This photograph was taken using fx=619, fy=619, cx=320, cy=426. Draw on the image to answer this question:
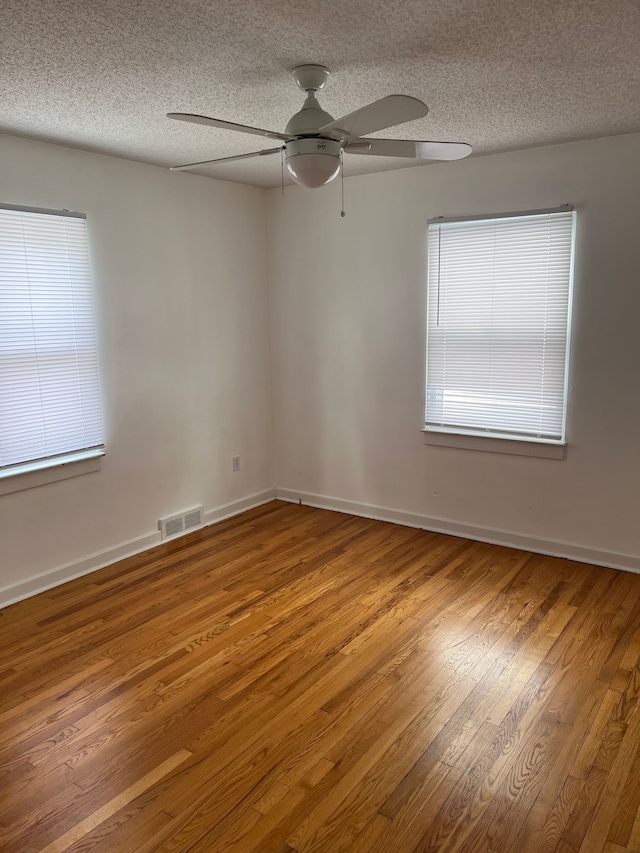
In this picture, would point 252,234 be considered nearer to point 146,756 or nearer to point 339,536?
point 339,536

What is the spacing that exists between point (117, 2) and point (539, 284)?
9.11 ft

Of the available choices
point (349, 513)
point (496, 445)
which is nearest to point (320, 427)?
point (349, 513)

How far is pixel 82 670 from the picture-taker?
2.78m

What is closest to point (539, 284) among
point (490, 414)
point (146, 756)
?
point (490, 414)

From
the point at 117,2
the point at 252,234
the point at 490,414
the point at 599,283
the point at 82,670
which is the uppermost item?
the point at 117,2

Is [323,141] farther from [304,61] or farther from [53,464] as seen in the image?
[53,464]

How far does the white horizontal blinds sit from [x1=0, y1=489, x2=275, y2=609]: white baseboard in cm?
69

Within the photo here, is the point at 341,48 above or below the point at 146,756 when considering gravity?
above

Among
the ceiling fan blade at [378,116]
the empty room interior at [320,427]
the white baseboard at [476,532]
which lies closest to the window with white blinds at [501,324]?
the empty room interior at [320,427]

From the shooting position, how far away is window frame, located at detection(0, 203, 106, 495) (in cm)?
334

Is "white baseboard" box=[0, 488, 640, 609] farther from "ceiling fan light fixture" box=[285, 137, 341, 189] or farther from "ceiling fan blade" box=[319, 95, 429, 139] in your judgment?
"ceiling fan blade" box=[319, 95, 429, 139]

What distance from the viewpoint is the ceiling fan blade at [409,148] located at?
2328 millimetres

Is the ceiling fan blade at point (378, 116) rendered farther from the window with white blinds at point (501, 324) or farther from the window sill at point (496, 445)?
the window sill at point (496, 445)

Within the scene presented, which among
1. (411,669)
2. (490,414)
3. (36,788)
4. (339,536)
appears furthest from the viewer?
(339,536)
